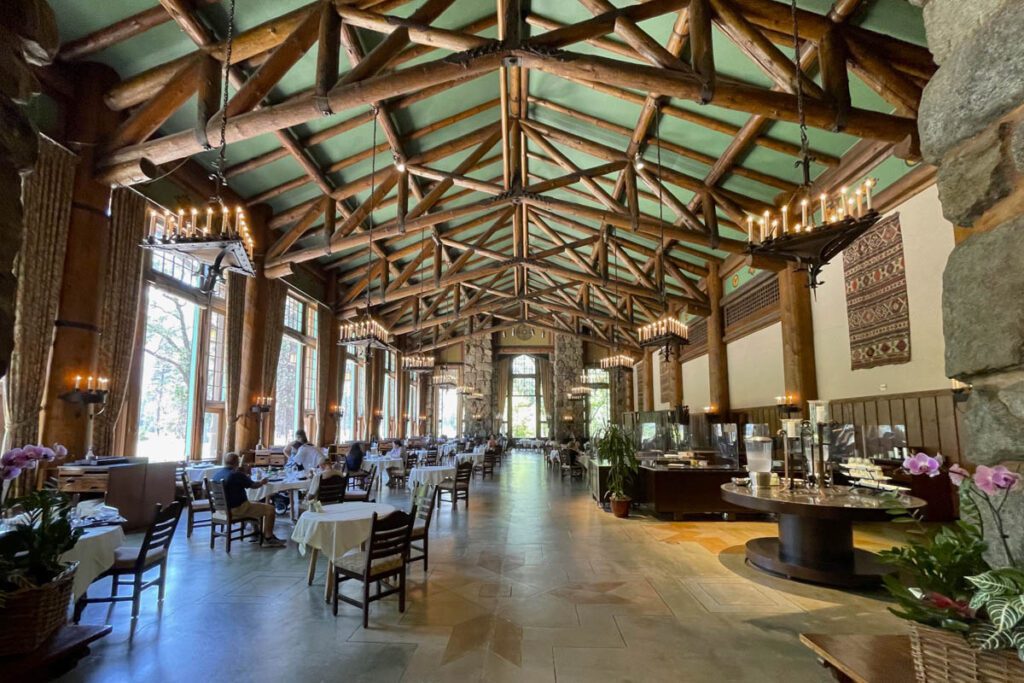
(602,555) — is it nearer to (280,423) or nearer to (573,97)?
(573,97)

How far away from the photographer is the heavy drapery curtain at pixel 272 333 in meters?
9.72

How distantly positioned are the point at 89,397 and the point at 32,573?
4120 mm

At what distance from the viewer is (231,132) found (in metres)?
5.20

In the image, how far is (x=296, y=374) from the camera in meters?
12.0

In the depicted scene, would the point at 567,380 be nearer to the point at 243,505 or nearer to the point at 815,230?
the point at 243,505

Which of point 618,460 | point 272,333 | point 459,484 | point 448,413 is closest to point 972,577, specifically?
point 618,460

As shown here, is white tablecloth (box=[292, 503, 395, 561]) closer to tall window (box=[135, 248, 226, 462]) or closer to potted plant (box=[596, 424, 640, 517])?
potted plant (box=[596, 424, 640, 517])

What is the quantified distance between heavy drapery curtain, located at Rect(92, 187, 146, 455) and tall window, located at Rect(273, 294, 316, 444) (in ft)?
14.7

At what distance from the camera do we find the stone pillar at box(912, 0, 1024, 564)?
1.04m

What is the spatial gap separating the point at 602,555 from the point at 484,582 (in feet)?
4.63

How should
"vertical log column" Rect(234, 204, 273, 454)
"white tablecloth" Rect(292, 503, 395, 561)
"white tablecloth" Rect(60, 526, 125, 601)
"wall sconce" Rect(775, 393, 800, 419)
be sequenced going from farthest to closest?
"vertical log column" Rect(234, 204, 273, 454)
"wall sconce" Rect(775, 393, 800, 419)
"white tablecloth" Rect(292, 503, 395, 561)
"white tablecloth" Rect(60, 526, 125, 601)

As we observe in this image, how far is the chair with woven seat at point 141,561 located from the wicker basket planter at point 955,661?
13.1ft

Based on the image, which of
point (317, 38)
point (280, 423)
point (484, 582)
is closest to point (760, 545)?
point (484, 582)

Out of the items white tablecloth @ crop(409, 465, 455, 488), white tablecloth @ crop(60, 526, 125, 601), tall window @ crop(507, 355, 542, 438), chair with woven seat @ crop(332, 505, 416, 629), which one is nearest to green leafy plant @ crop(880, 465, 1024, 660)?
chair with woven seat @ crop(332, 505, 416, 629)
